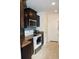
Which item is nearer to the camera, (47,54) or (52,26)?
(47,54)

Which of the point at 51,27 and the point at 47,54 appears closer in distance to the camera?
the point at 47,54

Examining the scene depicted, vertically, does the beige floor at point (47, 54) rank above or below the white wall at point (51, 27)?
below

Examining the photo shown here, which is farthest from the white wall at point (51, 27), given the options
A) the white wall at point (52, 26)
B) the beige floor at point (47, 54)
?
the beige floor at point (47, 54)

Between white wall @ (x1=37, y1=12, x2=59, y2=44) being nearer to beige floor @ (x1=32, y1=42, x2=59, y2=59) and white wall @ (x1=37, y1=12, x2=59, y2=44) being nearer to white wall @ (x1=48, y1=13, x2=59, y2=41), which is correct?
white wall @ (x1=48, y1=13, x2=59, y2=41)

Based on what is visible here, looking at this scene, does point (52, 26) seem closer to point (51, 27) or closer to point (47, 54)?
point (51, 27)

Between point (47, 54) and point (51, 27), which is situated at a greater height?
point (51, 27)

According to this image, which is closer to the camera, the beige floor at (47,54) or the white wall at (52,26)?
the beige floor at (47,54)

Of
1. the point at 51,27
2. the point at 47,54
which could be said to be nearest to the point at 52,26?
the point at 51,27

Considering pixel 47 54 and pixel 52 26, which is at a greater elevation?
pixel 52 26

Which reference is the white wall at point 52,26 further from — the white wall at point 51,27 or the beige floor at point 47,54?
the beige floor at point 47,54
